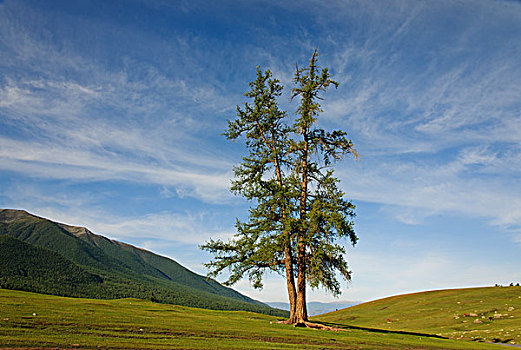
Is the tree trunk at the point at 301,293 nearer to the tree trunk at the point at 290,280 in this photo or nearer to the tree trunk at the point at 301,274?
the tree trunk at the point at 301,274

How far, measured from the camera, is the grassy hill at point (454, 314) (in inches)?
1442

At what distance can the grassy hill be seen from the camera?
36622mm

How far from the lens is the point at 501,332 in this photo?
113ft

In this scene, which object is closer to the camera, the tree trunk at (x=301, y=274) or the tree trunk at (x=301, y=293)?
the tree trunk at (x=301, y=274)

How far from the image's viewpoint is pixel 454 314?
4719 centimetres

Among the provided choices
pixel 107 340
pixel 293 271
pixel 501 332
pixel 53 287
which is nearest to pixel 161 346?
pixel 107 340

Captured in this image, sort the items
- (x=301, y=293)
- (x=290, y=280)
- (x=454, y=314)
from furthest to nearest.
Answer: (x=454, y=314), (x=290, y=280), (x=301, y=293)

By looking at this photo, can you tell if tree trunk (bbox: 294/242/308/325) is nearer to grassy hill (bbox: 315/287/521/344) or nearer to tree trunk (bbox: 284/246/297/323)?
tree trunk (bbox: 284/246/297/323)

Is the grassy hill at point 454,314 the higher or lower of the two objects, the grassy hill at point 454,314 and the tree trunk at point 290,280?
the lower

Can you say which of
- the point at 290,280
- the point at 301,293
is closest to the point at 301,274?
the point at 301,293

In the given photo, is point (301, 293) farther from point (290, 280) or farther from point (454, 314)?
point (454, 314)

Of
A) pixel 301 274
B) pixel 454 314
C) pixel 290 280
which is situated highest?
pixel 301 274

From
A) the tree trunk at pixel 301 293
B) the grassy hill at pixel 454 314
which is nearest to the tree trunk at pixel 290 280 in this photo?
the tree trunk at pixel 301 293

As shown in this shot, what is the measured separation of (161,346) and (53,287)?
7870 inches
